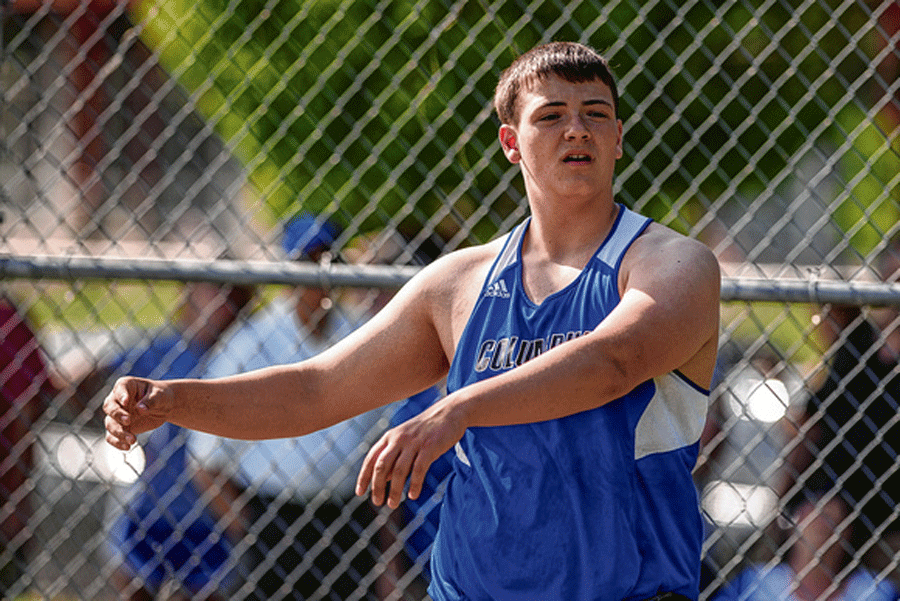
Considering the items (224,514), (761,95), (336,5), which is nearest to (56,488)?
(224,514)

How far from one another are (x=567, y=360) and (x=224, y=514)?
2004mm

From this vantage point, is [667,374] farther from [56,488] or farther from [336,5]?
[56,488]

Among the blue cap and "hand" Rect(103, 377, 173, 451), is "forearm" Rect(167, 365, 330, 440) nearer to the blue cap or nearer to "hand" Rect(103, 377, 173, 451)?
"hand" Rect(103, 377, 173, 451)

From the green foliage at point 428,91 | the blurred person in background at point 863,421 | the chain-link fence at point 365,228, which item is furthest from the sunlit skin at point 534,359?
the blurred person in background at point 863,421

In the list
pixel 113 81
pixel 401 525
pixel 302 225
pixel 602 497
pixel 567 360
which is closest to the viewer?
pixel 567 360

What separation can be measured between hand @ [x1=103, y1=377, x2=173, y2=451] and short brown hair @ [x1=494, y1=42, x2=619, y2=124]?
3.15 ft

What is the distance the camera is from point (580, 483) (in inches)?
70.7

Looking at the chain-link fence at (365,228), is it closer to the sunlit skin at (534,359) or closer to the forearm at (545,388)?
the sunlit skin at (534,359)

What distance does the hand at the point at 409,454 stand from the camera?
143 cm

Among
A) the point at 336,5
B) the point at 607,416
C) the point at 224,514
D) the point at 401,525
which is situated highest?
the point at 336,5

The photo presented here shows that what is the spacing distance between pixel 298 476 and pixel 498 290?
151cm

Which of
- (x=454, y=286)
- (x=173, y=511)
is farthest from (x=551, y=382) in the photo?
(x=173, y=511)

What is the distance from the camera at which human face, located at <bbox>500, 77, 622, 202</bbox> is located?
1943mm

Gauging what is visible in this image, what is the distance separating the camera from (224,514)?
322 cm
